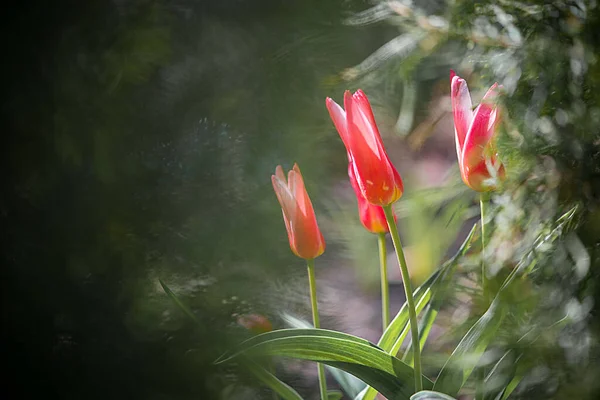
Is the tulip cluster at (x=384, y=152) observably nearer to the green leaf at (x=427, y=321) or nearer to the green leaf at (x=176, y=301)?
the green leaf at (x=427, y=321)

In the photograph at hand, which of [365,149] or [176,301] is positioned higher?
[365,149]

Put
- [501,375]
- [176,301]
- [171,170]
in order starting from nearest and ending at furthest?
[501,375], [176,301], [171,170]

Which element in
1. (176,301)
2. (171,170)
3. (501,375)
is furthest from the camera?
(171,170)

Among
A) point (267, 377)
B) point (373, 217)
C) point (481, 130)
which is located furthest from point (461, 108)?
point (267, 377)

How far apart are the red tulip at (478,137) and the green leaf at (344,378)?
232 millimetres

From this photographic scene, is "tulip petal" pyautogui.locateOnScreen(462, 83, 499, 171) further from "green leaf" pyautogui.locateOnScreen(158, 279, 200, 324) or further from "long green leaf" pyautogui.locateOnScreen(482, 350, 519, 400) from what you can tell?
"green leaf" pyautogui.locateOnScreen(158, 279, 200, 324)

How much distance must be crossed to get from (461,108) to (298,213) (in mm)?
150

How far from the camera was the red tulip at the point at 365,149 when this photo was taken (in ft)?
1.43

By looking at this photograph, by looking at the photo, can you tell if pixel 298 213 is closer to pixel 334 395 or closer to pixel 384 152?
pixel 384 152

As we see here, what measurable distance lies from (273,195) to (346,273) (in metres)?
0.47

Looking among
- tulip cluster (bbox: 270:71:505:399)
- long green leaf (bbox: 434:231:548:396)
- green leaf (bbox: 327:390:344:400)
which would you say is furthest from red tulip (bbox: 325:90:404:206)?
green leaf (bbox: 327:390:344:400)

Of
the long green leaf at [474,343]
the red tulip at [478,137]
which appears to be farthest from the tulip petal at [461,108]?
the long green leaf at [474,343]

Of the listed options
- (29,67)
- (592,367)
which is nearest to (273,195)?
(29,67)

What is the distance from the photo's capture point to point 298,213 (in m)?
0.50
